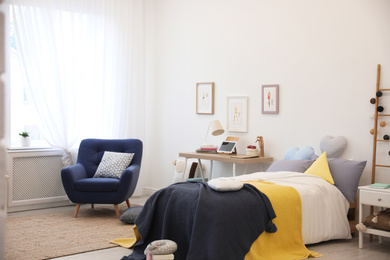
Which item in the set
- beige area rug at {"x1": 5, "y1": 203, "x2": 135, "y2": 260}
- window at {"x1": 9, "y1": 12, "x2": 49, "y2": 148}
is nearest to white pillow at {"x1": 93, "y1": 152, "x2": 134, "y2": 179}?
beige area rug at {"x1": 5, "y1": 203, "x2": 135, "y2": 260}

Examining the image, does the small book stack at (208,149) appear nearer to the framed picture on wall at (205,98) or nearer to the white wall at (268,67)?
the white wall at (268,67)

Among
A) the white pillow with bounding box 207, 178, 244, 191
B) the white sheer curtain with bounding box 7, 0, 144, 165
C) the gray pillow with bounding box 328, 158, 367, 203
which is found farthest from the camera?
the white sheer curtain with bounding box 7, 0, 144, 165

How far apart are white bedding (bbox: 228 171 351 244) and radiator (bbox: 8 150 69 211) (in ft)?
9.18

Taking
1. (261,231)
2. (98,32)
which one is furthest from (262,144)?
(98,32)

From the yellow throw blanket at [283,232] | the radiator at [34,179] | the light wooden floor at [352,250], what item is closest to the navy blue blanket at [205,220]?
the yellow throw blanket at [283,232]

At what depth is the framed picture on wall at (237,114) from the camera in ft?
18.1

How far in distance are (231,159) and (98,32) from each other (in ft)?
8.64

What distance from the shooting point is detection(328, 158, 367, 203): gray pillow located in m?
4.19

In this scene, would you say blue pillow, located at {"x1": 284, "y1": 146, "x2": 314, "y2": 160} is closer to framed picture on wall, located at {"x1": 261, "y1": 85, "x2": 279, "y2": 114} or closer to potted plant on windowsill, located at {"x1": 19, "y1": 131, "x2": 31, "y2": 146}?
framed picture on wall, located at {"x1": 261, "y1": 85, "x2": 279, "y2": 114}

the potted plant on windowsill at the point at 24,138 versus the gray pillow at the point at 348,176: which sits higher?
the potted plant on windowsill at the point at 24,138

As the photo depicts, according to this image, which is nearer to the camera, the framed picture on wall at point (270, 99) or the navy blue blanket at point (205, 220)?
the navy blue blanket at point (205, 220)

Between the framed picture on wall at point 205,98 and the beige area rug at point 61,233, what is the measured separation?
1659 mm

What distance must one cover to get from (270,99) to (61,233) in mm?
2640

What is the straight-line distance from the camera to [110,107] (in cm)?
636
